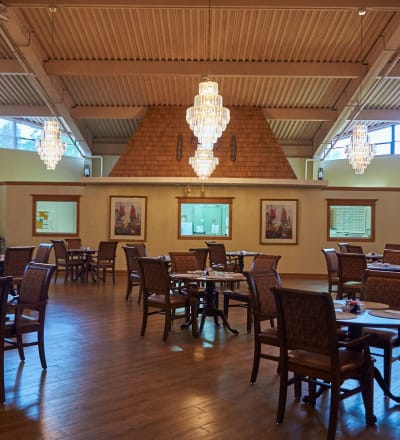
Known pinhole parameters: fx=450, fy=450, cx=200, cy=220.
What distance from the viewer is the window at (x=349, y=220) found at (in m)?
12.6

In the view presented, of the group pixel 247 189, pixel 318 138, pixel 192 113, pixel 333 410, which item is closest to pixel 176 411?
pixel 333 410

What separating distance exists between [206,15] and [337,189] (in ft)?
20.4

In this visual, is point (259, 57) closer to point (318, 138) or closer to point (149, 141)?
point (149, 141)

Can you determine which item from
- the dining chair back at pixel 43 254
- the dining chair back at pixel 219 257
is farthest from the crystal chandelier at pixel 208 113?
the dining chair back at pixel 219 257

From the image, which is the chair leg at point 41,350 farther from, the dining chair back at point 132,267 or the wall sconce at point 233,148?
the wall sconce at point 233,148

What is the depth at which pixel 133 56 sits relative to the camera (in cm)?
993

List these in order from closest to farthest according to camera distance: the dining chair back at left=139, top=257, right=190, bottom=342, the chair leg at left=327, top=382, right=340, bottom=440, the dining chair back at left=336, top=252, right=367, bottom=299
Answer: the chair leg at left=327, top=382, right=340, bottom=440
the dining chair back at left=139, top=257, right=190, bottom=342
the dining chair back at left=336, top=252, right=367, bottom=299

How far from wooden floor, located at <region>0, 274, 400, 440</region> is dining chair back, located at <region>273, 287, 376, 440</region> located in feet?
0.75

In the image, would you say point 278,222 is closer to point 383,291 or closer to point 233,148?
point 233,148

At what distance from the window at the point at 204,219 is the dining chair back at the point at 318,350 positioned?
9.41 m

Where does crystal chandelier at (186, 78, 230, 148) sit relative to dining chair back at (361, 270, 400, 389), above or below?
above

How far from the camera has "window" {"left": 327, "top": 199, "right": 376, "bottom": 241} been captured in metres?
12.6

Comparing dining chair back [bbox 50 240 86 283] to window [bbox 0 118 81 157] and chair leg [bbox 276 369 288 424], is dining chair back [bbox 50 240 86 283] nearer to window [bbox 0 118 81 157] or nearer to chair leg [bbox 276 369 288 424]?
window [bbox 0 118 81 157]

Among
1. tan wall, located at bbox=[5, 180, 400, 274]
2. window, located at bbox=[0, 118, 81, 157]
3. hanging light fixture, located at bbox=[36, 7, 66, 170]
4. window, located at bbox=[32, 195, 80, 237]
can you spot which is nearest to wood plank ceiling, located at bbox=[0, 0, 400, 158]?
hanging light fixture, located at bbox=[36, 7, 66, 170]
